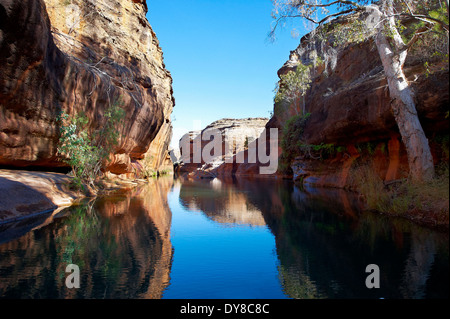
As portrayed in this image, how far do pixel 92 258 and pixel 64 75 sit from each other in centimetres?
962

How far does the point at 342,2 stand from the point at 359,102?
16.3 ft

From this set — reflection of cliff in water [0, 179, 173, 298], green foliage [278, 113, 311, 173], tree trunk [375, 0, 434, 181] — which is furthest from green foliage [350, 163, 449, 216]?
green foliage [278, 113, 311, 173]

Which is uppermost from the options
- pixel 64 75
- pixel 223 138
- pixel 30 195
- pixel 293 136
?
pixel 223 138

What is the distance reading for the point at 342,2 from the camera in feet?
28.3

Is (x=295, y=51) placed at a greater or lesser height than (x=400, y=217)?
greater

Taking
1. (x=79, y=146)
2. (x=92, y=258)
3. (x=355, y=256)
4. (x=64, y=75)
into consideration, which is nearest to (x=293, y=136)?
(x=79, y=146)

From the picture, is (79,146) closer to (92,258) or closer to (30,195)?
(30,195)

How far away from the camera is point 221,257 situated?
4.80 m

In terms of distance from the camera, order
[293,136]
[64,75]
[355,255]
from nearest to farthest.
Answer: [355,255], [64,75], [293,136]

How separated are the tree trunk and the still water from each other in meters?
1.85

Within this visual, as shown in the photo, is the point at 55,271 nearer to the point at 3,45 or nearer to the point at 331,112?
the point at 3,45

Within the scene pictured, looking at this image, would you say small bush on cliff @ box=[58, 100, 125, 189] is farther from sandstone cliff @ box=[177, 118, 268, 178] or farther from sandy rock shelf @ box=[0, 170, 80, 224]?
sandstone cliff @ box=[177, 118, 268, 178]
